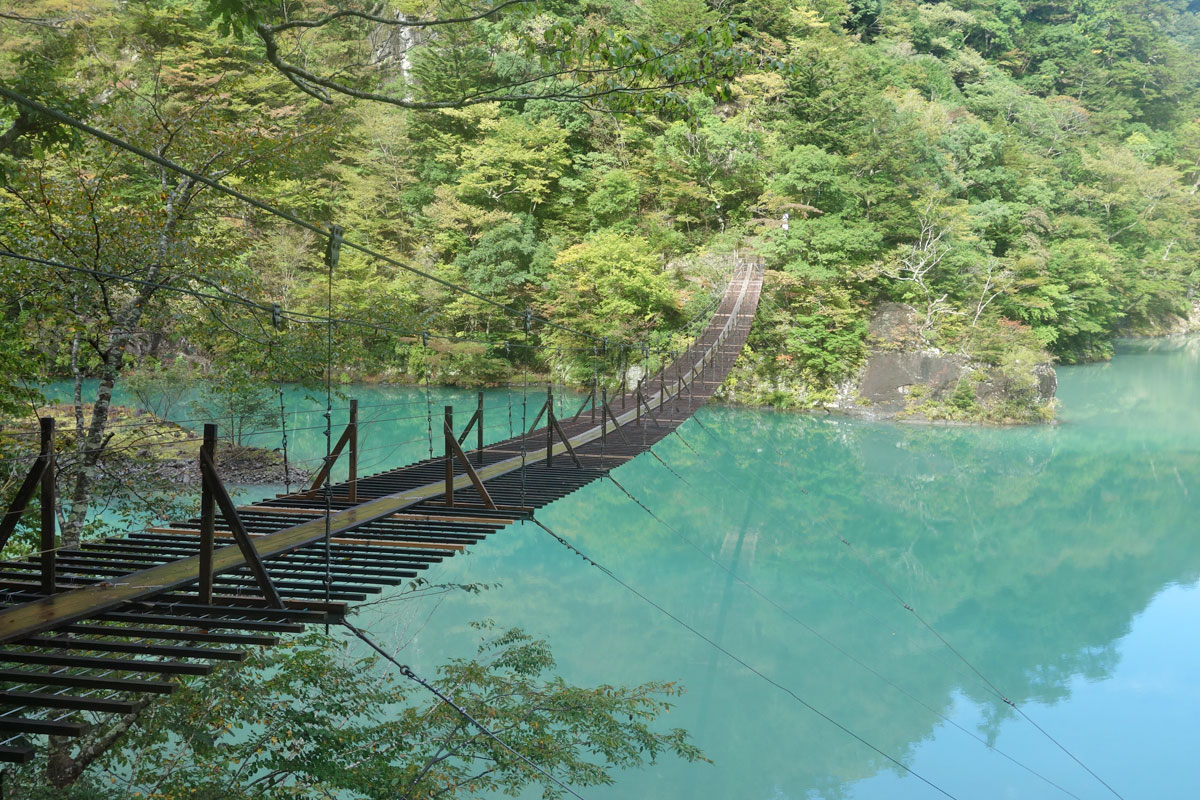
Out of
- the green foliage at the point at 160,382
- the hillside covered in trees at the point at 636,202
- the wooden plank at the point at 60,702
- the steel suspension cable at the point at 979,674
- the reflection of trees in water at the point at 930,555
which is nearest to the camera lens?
the wooden plank at the point at 60,702

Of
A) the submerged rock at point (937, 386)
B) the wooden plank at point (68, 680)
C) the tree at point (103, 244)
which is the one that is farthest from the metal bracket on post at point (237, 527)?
the submerged rock at point (937, 386)

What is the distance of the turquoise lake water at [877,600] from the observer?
17.4 ft

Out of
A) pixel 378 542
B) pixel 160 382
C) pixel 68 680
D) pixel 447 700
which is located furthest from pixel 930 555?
pixel 68 680

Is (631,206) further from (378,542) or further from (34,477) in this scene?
(34,477)

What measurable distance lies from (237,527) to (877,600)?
6.55m

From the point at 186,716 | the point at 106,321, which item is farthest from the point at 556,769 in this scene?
the point at 106,321

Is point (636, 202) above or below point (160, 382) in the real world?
above

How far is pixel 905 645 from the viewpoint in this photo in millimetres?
6746

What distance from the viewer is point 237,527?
212 centimetres

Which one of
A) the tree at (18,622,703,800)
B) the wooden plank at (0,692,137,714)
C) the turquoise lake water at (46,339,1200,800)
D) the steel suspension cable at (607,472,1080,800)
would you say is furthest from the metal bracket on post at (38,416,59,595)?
the turquoise lake water at (46,339,1200,800)

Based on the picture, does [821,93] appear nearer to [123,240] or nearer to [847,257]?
[847,257]

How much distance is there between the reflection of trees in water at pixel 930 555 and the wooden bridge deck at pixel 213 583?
2.74 meters

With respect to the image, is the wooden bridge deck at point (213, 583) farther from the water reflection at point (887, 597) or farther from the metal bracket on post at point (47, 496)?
the water reflection at point (887, 597)

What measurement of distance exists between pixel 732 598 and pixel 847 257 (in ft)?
24.3
